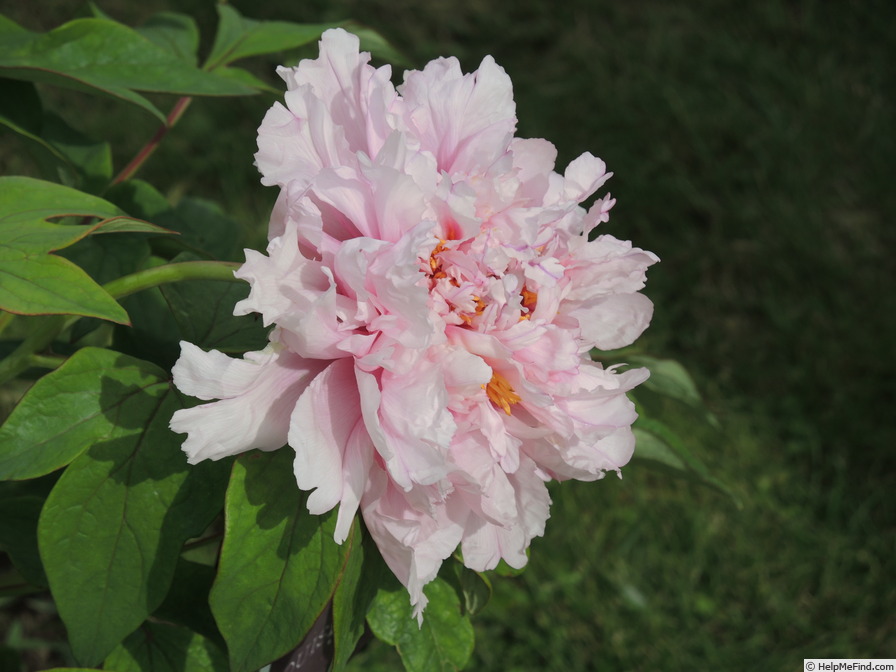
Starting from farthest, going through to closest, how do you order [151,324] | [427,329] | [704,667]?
[704,667]
[151,324]
[427,329]

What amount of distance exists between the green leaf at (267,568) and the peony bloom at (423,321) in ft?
0.14

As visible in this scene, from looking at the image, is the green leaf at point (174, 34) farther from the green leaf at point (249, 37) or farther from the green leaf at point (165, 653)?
the green leaf at point (165, 653)

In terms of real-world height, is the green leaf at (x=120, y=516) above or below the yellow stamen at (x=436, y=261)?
below

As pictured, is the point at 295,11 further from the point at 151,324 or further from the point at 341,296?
the point at 341,296

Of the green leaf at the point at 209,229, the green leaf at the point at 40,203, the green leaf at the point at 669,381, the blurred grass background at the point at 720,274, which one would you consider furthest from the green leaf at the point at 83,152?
the blurred grass background at the point at 720,274

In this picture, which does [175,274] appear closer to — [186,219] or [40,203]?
[40,203]

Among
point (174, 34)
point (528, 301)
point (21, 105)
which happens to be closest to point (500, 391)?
point (528, 301)

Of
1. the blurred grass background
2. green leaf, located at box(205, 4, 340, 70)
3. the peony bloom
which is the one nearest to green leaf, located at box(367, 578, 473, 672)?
the peony bloom

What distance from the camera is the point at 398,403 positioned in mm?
698

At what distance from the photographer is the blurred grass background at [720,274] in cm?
198

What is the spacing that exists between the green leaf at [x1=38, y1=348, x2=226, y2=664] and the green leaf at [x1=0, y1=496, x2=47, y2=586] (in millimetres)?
195

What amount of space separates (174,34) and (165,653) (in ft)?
2.44

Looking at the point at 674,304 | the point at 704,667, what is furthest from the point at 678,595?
the point at 674,304

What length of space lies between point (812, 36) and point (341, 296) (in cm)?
267
